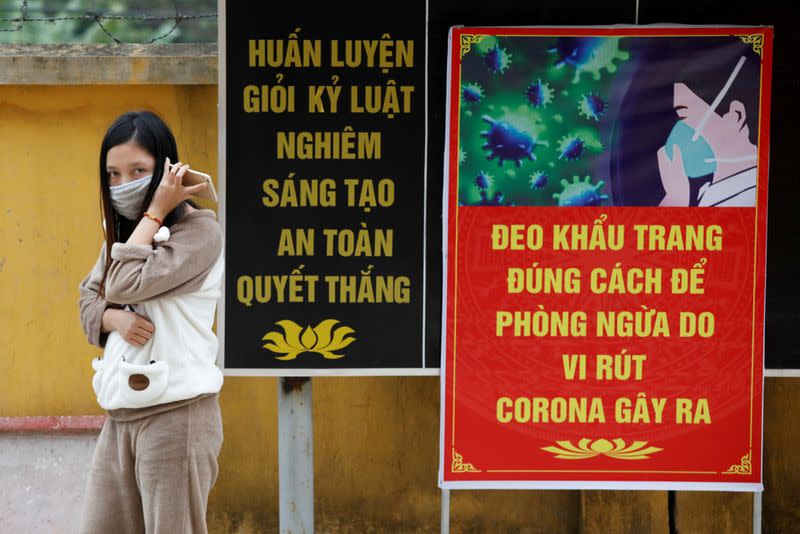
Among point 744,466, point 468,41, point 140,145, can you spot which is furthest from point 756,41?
point 140,145

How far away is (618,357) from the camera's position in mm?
3504

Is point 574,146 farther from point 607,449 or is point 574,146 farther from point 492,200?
point 607,449

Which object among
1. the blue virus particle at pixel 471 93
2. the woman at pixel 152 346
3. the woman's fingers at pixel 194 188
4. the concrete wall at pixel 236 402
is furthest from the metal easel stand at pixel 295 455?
the blue virus particle at pixel 471 93

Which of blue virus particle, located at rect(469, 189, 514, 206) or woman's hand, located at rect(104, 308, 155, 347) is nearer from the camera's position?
woman's hand, located at rect(104, 308, 155, 347)

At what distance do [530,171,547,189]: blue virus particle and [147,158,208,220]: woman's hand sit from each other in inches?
51.3

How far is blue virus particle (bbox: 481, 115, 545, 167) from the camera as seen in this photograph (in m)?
3.45

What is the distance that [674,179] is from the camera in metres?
3.45

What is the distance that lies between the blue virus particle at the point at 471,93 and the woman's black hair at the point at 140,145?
1115 mm

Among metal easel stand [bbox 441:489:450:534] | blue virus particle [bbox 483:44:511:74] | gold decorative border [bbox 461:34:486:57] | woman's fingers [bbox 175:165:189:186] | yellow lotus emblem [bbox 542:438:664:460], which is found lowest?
metal easel stand [bbox 441:489:450:534]

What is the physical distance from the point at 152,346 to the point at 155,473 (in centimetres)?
35

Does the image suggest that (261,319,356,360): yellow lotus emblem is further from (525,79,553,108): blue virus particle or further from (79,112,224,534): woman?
(525,79,553,108): blue virus particle

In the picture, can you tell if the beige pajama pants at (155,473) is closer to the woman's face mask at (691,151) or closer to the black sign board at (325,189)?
the black sign board at (325,189)

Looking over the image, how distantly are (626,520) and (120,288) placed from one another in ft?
8.04

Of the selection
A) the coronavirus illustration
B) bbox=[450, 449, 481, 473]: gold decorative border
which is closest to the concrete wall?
bbox=[450, 449, 481, 473]: gold decorative border
